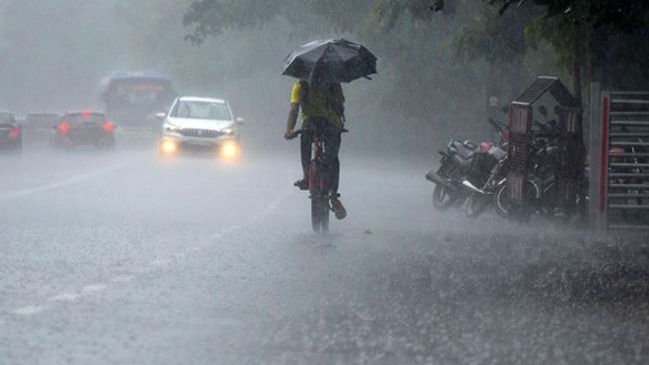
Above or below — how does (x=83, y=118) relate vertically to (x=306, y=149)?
above

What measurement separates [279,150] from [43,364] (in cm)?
4740

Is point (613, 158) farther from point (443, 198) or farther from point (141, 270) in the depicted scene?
point (141, 270)

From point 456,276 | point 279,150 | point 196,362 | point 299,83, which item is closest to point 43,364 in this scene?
point 196,362

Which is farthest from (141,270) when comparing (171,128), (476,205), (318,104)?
(171,128)

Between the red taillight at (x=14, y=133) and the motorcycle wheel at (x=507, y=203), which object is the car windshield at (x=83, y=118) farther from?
the motorcycle wheel at (x=507, y=203)

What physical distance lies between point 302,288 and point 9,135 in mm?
43016

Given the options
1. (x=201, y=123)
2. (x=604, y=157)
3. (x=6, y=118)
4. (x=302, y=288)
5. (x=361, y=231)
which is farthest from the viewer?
(x=6, y=118)

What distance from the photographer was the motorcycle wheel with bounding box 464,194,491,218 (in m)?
22.3

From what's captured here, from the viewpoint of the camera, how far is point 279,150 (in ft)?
182

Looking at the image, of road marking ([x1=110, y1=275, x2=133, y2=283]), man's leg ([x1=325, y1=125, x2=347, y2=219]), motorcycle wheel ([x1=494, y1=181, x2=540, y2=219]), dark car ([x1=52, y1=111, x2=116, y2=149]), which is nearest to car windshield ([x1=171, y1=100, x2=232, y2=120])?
dark car ([x1=52, y1=111, x2=116, y2=149])

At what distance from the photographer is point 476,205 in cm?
2255

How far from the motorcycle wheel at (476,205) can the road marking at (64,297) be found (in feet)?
38.5

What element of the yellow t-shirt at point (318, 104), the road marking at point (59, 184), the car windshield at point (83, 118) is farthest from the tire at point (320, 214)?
the car windshield at point (83, 118)

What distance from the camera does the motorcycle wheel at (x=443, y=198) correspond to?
23.9 metres
